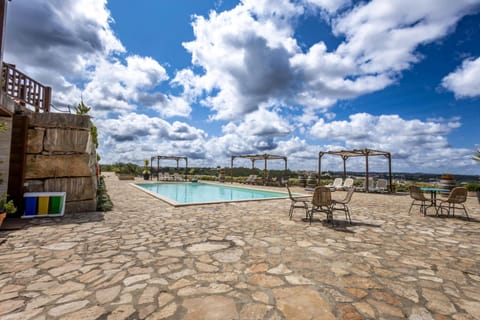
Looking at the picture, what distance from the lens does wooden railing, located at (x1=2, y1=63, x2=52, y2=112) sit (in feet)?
16.1

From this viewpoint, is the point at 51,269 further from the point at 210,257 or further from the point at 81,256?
the point at 210,257

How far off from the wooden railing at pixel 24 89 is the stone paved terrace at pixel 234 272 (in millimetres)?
3442

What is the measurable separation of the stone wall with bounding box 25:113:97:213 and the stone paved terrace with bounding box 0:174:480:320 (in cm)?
108

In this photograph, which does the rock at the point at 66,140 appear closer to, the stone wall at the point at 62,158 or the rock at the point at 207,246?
the stone wall at the point at 62,158

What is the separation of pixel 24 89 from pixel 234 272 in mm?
7043

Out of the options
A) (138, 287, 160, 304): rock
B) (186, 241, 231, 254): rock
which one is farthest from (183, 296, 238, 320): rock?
(186, 241, 231, 254): rock

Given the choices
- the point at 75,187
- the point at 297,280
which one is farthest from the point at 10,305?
the point at 75,187

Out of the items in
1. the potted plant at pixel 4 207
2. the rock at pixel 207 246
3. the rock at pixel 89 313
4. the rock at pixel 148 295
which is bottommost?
the rock at pixel 207 246

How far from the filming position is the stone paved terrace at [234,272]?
5.39 feet

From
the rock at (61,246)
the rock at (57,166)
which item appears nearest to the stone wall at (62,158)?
the rock at (57,166)

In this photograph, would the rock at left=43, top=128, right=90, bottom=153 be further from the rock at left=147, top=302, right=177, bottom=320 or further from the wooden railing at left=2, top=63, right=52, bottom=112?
the rock at left=147, top=302, right=177, bottom=320

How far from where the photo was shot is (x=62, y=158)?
486cm

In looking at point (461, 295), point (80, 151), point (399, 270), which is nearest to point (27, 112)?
point (80, 151)

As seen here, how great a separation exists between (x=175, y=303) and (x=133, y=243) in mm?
1739
